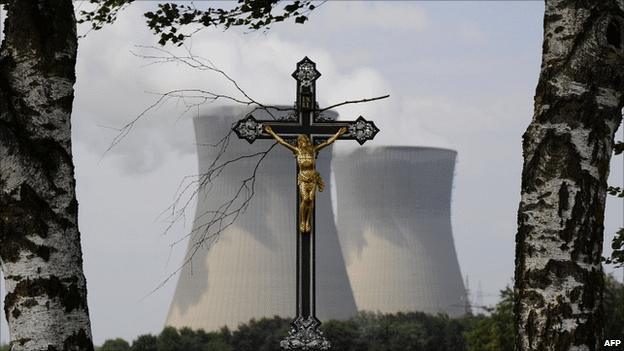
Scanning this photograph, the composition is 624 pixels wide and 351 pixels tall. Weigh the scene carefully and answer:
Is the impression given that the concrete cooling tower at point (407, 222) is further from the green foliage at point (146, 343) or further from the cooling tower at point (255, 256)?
the green foliage at point (146, 343)

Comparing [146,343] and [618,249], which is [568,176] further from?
[146,343]

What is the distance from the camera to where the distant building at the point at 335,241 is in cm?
4578

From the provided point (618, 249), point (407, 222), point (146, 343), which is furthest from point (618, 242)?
point (407, 222)

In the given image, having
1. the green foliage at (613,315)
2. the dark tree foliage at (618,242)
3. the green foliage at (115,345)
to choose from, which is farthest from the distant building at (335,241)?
the dark tree foliage at (618,242)

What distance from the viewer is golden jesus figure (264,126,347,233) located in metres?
8.00

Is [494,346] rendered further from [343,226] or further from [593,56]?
[343,226]

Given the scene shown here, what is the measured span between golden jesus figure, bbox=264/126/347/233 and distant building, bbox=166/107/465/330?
111ft

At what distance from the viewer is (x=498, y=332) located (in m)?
28.9

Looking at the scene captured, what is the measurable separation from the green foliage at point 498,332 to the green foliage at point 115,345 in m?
17.3

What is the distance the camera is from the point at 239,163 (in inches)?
1766

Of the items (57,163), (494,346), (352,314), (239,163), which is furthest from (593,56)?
(352,314)

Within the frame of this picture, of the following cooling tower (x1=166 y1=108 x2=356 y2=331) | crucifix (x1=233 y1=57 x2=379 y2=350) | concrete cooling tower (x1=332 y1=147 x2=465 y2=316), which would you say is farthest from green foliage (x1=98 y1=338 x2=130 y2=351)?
crucifix (x1=233 y1=57 x2=379 y2=350)

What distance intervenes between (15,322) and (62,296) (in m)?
0.18

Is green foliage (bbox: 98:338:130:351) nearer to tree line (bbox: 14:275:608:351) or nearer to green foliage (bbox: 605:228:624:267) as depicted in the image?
tree line (bbox: 14:275:608:351)
